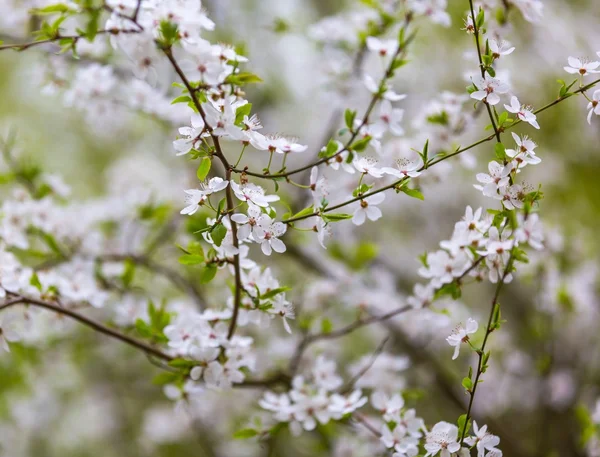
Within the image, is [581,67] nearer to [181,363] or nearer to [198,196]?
[198,196]

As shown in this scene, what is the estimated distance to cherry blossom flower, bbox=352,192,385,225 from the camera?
96cm

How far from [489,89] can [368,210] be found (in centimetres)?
28

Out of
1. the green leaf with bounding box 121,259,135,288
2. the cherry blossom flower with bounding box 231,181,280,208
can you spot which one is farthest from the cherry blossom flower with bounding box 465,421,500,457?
the green leaf with bounding box 121,259,135,288

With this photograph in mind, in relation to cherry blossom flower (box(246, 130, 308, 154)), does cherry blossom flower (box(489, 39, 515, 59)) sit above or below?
above

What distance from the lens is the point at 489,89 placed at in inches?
36.9

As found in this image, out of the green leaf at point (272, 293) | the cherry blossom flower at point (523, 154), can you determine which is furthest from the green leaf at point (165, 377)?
the cherry blossom flower at point (523, 154)

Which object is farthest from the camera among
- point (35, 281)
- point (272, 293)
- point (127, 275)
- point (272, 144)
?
point (127, 275)

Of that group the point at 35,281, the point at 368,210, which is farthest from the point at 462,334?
the point at 35,281

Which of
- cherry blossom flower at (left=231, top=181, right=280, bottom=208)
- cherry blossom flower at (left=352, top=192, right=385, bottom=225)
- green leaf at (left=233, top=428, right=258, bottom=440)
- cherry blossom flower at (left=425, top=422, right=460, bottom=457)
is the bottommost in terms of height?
cherry blossom flower at (left=425, top=422, right=460, bottom=457)

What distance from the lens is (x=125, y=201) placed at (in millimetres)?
1782

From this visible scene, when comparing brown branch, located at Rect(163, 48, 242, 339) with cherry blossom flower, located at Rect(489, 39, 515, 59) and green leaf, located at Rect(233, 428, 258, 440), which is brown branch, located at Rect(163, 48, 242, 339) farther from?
cherry blossom flower, located at Rect(489, 39, 515, 59)

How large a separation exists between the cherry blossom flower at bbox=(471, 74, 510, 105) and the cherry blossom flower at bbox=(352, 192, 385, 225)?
0.74 feet

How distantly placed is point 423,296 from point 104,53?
3.90ft

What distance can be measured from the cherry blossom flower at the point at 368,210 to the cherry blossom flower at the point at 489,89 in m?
0.23
